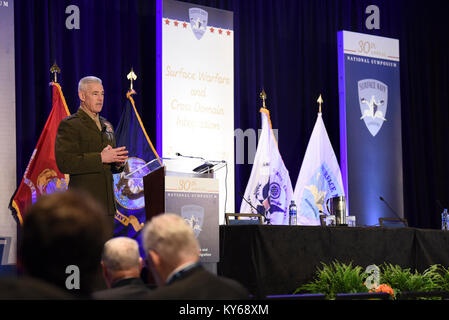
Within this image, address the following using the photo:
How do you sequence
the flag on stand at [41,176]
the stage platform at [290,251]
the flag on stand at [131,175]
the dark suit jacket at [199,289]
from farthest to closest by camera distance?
the flag on stand at [131,175], the flag on stand at [41,176], the stage platform at [290,251], the dark suit jacket at [199,289]

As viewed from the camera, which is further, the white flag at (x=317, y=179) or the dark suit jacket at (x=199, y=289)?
the white flag at (x=317, y=179)

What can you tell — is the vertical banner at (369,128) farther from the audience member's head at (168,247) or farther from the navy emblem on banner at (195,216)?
the audience member's head at (168,247)

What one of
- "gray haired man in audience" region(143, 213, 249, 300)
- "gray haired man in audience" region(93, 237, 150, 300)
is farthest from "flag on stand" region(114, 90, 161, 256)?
"gray haired man in audience" region(143, 213, 249, 300)

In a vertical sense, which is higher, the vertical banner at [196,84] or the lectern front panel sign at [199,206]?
the vertical banner at [196,84]

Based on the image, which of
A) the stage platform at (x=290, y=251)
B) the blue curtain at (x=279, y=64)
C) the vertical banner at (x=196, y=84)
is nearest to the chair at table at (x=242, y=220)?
the stage platform at (x=290, y=251)

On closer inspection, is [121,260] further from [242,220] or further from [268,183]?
[268,183]

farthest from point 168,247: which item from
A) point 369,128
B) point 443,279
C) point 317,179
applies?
point 369,128

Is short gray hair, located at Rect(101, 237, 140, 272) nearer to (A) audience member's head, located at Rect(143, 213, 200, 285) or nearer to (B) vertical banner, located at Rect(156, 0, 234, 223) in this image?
(A) audience member's head, located at Rect(143, 213, 200, 285)

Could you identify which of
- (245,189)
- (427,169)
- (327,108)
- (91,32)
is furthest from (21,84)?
(427,169)

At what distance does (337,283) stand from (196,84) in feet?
10.4

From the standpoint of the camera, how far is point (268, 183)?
7.26 meters

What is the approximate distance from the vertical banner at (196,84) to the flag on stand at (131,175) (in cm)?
24

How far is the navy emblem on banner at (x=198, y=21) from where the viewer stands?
691 cm
